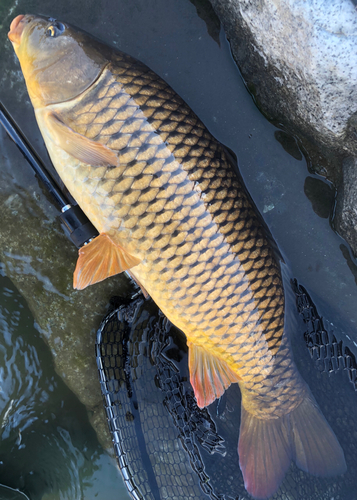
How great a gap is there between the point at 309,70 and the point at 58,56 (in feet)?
3.03

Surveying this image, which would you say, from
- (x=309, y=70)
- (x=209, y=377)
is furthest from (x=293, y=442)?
(x=309, y=70)

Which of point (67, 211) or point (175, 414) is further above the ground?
point (67, 211)

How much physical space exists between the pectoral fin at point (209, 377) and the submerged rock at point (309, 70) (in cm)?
84

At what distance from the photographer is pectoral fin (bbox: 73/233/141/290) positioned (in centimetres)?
140

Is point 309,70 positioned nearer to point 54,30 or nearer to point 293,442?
point 54,30

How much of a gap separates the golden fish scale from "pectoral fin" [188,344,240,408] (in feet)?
0.14

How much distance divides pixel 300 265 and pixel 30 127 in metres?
1.47

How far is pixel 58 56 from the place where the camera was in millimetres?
1328

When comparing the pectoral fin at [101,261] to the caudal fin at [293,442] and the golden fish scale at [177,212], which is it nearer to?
the golden fish scale at [177,212]

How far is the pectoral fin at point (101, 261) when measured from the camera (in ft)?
4.60

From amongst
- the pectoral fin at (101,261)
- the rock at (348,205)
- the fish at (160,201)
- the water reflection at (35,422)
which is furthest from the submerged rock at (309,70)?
the water reflection at (35,422)

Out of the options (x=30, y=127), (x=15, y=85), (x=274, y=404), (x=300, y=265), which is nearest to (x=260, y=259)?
(x=300, y=265)

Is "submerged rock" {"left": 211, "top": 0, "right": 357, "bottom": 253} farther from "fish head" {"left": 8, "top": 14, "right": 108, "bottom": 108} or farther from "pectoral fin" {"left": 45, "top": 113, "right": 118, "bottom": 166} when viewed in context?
"pectoral fin" {"left": 45, "top": 113, "right": 118, "bottom": 166}

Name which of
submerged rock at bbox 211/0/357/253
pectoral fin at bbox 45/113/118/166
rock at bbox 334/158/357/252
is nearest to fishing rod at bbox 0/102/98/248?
pectoral fin at bbox 45/113/118/166
